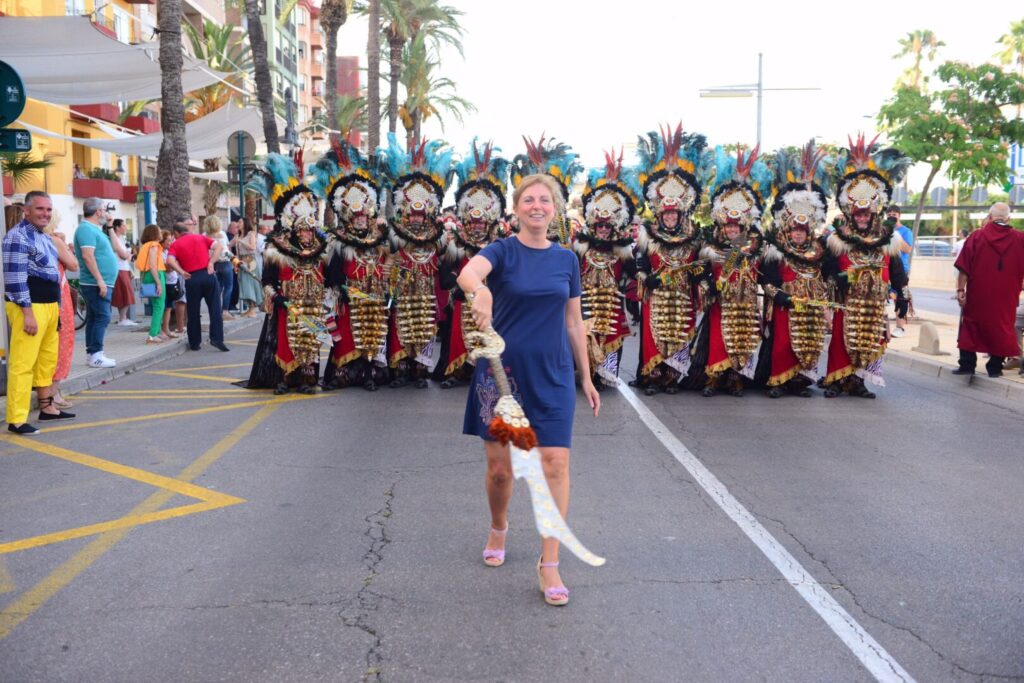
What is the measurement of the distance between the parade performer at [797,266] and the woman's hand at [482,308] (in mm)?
6492

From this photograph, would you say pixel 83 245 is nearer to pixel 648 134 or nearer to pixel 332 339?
pixel 332 339

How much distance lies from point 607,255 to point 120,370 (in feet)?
19.0

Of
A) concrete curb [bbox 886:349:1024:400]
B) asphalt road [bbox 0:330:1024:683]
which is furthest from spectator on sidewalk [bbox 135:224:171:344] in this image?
concrete curb [bbox 886:349:1024:400]

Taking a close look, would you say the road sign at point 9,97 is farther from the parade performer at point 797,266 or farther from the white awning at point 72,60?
the parade performer at point 797,266

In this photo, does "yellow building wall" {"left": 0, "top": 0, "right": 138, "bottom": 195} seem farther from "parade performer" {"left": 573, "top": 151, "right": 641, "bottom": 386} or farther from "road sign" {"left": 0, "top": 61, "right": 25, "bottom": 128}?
"parade performer" {"left": 573, "top": 151, "right": 641, "bottom": 386}

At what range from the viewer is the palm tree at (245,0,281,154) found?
74.8ft

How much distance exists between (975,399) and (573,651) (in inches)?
312

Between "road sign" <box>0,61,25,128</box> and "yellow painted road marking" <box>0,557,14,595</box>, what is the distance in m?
5.65

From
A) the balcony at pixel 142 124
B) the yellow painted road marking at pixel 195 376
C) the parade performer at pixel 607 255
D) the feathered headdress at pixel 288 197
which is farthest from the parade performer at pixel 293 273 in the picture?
the balcony at pixel 142 124

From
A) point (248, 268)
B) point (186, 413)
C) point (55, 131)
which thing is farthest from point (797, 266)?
point (55, 131)

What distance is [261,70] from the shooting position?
2381 centimetres

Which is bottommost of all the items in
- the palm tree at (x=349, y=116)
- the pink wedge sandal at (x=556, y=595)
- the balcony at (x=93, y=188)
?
the pink wedge sandal at (x=556, y=595)

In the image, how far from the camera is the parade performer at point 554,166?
10.5 m

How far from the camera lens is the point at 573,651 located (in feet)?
12.5
